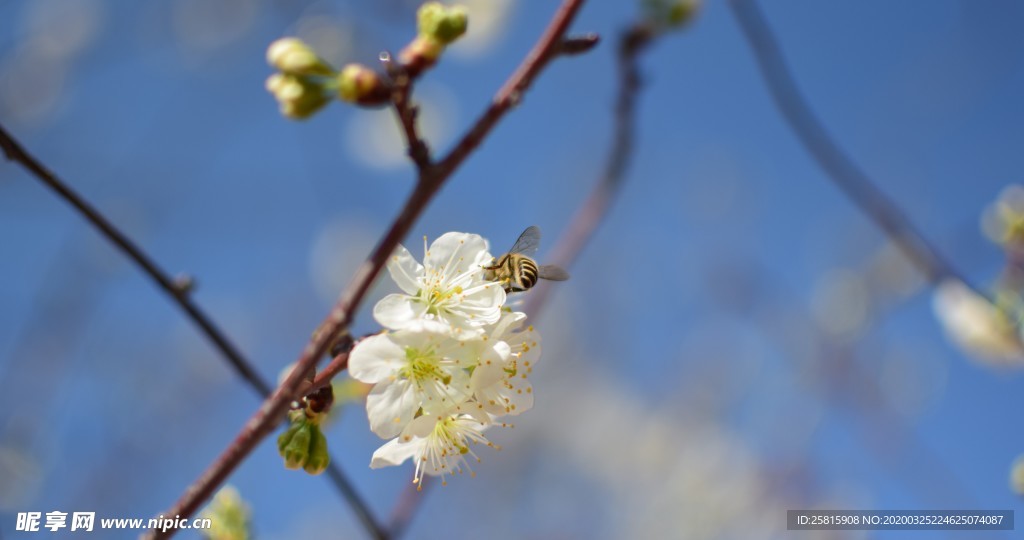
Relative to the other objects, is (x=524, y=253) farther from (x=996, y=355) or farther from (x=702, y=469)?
(x=702, y=469)

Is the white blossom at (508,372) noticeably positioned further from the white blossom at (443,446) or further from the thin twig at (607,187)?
the thin twig at (607,187)

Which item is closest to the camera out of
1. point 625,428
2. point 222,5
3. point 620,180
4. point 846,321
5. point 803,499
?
Answer: point 620,180

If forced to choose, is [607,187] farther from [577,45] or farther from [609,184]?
[577,45]

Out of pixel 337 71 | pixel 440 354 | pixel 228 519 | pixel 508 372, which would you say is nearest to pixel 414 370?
pixel 440 354

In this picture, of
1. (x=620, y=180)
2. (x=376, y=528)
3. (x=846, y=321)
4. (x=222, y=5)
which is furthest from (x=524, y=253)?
(x=222, y=5)

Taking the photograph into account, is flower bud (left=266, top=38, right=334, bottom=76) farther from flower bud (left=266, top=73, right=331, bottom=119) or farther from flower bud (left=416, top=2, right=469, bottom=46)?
flower bud (left=416, top=2, right=469, bottom=46)
